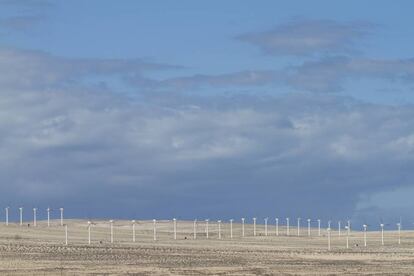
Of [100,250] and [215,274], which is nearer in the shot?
[215,274]

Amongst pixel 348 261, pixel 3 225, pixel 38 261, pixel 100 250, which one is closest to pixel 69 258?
pixel 38 261

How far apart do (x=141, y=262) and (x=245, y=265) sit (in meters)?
8.89

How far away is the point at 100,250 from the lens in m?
115

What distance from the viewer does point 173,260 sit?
10100cm

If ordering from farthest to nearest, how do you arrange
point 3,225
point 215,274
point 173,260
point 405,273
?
point 3,225 → point 173,260 → point 405,273 → point 215,274

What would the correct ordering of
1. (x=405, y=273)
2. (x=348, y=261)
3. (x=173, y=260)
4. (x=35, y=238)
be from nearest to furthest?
(x=405, y=273) → (x=173, y=260) → (x=348, y=261) → (x=35, y=238)

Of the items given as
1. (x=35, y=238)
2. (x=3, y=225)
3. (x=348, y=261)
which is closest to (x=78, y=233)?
(x=3, y=225)

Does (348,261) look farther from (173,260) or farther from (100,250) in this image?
(100,250)

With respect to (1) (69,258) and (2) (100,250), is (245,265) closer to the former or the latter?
(1) (69,258)

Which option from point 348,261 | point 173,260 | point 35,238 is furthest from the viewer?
point 35,238

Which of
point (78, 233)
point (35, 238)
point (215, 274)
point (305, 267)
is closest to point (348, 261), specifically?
point (305, 267)

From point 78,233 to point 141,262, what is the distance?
8083cm

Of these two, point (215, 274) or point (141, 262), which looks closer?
point (215, 274)

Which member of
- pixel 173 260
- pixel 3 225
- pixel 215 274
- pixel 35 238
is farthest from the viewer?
pixel 3 225
